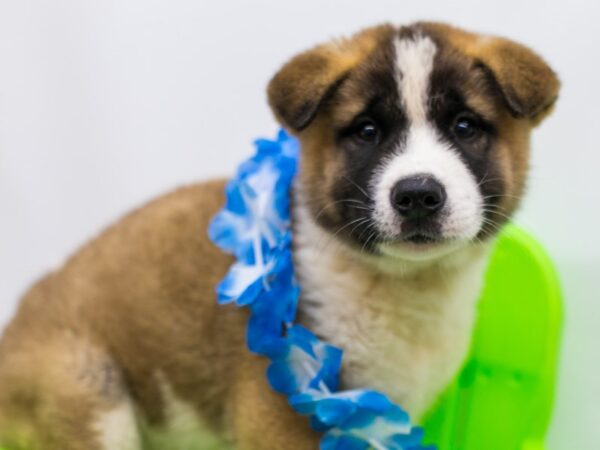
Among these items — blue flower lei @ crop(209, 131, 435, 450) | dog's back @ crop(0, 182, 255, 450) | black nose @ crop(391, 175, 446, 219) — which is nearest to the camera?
black nose @ crop(391, 175, 446, 219)

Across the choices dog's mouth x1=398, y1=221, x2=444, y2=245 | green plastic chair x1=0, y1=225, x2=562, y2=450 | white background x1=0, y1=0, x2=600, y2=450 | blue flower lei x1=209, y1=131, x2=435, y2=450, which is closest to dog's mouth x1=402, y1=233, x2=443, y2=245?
dog's mouth x1=398, y1=221, x2=444, y2=245

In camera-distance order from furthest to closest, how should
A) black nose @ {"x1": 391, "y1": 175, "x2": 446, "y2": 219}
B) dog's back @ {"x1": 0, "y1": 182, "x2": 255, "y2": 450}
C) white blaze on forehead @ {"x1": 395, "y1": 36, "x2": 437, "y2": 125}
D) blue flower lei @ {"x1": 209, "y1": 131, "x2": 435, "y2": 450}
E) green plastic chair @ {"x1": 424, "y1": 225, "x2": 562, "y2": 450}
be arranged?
green plastic chair @ {"x1": 424, "y1": 225, "x2": 562, "y2": 450}, dog's back @ {"x1": 0, "y1": 182, "x2": 255, "y2": 450}, blue flower lei @ {"x1": 209, "y1": 131, "x2": 435, "y2": 450}, white blaze on forehead @ {"x1": 395, "y1": 36, "x2": 437, "y2": 125}, black nose @ {"x1": 391, "y1": 175, "x2": 446, "y2": 219}

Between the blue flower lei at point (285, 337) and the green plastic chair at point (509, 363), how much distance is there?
2.30 ft

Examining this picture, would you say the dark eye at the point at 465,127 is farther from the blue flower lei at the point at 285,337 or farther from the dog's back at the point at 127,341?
the dog's back at the point at 127,341

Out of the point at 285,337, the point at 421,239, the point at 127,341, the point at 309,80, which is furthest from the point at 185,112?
the point at 421,239

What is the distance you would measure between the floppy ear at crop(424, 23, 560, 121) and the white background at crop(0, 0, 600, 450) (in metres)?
0.84

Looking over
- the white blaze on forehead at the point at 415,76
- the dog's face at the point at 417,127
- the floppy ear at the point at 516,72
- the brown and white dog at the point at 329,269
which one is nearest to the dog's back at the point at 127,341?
the brown and white dog at the point at 329,269

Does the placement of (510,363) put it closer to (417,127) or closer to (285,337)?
(285,337)

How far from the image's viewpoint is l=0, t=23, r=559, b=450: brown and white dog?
5.61 feet

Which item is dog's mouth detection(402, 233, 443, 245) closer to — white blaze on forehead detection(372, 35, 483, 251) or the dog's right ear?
white blaze on forehead detection(372, 35, 483, 251)

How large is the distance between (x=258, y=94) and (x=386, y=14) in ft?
1.88

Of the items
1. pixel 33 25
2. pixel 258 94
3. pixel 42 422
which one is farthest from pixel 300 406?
pixel 33 25

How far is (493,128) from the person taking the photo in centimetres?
179

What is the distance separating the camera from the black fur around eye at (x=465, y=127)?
174cm
